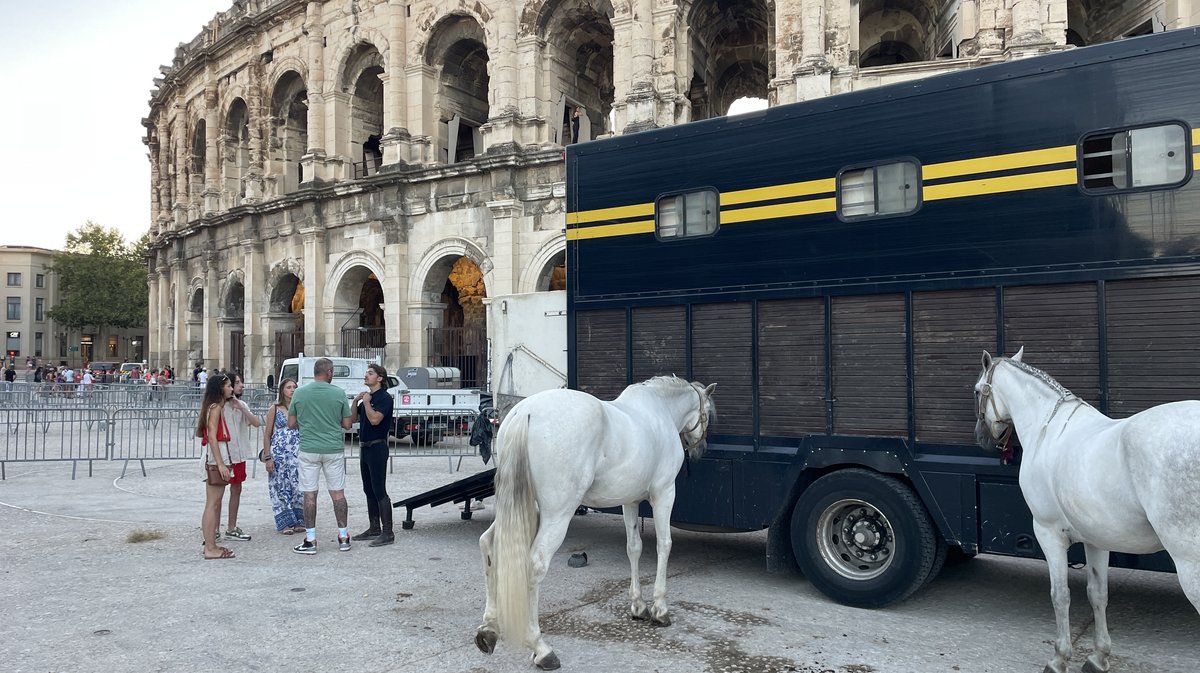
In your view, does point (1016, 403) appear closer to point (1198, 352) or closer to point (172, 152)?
point (1198, 352)

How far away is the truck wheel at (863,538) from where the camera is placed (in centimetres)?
600

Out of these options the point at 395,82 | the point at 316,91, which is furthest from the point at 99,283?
the point at 395,82

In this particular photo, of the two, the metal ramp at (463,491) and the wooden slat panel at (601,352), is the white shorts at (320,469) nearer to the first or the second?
the metal ramp at (463,491)

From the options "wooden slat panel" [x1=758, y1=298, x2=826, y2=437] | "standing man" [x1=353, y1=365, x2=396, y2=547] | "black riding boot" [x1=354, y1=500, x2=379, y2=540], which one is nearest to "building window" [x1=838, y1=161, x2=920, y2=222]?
"wooden slat panel" [x1=758, y1=298, x2=826, y2=437]

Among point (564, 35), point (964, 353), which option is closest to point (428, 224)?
point (564, 35)

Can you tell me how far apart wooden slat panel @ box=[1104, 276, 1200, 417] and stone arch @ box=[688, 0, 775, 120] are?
16.0 metres

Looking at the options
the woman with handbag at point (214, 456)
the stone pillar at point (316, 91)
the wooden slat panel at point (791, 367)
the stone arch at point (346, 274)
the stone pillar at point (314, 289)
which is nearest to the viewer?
the wooden slat panel at point (791, 367)

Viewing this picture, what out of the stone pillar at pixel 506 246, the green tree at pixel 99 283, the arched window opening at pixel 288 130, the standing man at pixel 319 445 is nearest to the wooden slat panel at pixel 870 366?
the standing man at pixel 319 445

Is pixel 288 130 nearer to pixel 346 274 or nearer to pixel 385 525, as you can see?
pixel 346 274

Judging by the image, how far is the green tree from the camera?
6500cm

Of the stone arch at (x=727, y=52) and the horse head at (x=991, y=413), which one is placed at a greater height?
the stone arch at (x=727, y=52)

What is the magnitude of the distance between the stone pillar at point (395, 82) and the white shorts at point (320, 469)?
1893 centimetres

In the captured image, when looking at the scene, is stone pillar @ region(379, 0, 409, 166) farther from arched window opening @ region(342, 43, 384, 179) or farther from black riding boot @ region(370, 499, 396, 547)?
black riding boot @ region(370, 499, 396, 547)

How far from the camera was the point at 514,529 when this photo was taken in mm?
5156
